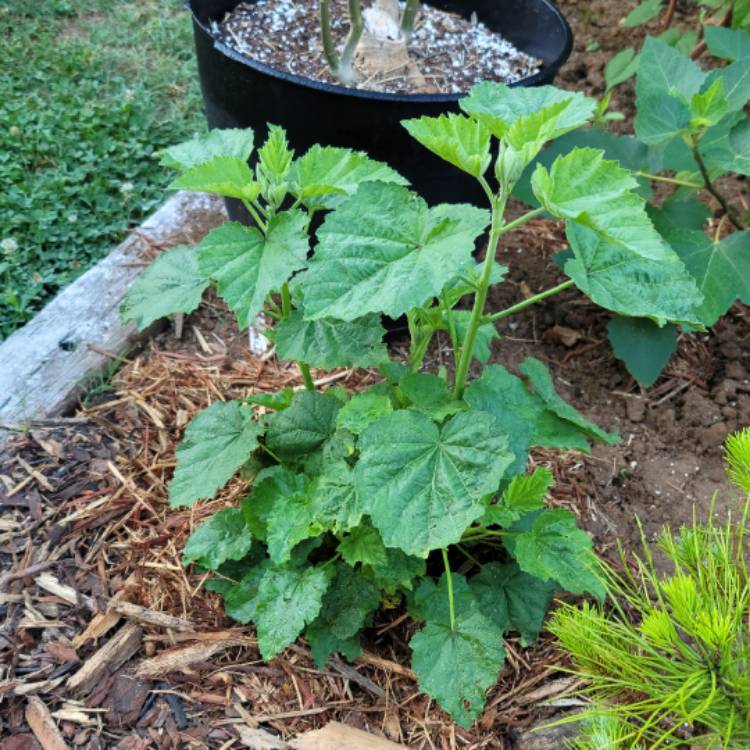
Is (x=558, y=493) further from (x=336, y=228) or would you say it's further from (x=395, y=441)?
(x=336, y=228)

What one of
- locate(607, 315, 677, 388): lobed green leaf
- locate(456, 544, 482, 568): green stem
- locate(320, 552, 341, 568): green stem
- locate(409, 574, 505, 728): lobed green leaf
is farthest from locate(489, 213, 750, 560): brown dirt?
locate(320, 552, 341, 568): green stem

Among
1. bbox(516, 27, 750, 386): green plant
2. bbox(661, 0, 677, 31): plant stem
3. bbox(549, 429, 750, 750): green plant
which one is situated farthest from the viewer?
bbox(661, 0, 677, 31): plant stem

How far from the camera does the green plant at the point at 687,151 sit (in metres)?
1.93

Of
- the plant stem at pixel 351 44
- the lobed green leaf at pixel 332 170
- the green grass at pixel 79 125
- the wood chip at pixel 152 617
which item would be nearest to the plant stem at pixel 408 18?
the plant stem at pixel 351 44

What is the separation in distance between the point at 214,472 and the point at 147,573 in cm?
39

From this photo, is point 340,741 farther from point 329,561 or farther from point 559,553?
point 559,553

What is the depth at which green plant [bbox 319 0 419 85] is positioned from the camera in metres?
2.00

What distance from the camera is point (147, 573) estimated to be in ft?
5.43

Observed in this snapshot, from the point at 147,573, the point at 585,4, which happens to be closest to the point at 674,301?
the point at 147,573

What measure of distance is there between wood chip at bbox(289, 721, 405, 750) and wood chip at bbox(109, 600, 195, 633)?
1.05ft

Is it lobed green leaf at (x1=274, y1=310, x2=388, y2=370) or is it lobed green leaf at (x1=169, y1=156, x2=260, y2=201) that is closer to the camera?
lobed green leaf at (x1=169, y1=156, x2=260, y2=201)

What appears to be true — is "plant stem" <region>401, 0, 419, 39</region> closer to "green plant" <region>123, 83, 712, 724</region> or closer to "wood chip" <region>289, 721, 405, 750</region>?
"green plant" <region>123, 83, 712, 724</region>

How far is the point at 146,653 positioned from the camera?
1.55 m

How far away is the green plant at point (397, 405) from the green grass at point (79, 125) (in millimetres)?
1221
